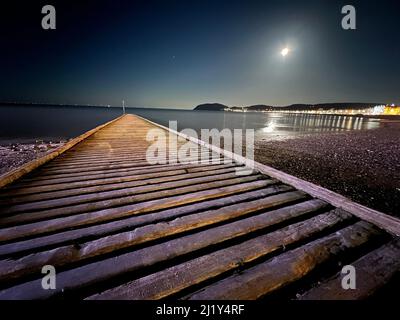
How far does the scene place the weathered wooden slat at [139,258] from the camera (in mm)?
1314

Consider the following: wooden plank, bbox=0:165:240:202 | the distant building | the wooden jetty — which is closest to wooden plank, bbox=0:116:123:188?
the wooden jetty

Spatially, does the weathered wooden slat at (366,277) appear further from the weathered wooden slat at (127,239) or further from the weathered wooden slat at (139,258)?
the weathered wooden slat at (127,239)

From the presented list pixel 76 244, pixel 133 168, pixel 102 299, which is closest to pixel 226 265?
pixel 102 299

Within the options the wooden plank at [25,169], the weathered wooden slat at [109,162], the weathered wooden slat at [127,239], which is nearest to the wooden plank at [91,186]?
the wooden plank at [25,169]

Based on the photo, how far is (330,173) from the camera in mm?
7484

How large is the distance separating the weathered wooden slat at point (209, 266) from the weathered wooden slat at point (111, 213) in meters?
0.97

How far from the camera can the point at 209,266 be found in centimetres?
152

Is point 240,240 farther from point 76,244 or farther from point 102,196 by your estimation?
point 102,196

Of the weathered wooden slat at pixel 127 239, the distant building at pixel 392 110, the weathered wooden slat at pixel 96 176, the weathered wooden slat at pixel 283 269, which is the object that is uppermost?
the distant building at pixel 392 110

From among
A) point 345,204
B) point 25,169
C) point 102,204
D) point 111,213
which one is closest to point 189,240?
point 111,213

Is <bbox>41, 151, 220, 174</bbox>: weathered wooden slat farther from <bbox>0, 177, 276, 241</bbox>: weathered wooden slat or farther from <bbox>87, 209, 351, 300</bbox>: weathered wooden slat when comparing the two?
<bbox>87, 209, 351, 300</bbox>: weathered wooden slat

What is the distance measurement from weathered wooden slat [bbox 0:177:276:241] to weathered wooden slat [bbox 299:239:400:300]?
1546 millimetres

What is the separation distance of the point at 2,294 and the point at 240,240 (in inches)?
69.9

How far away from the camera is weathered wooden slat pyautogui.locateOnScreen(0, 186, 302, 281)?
1.49 meters
